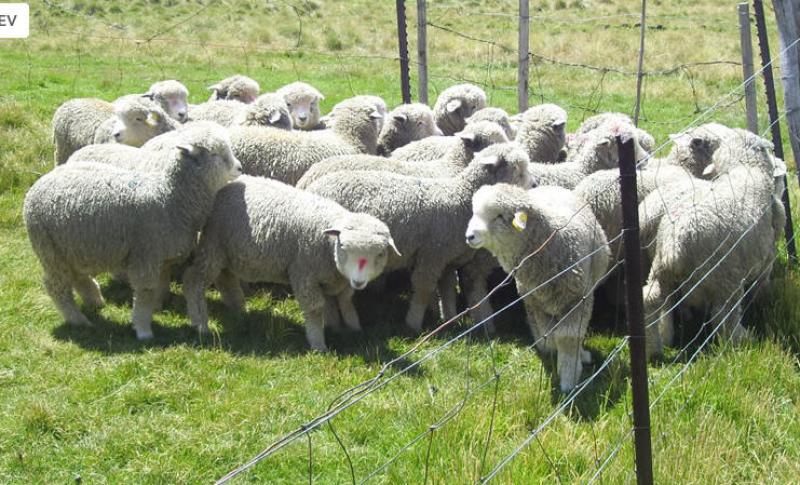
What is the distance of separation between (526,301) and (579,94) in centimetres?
967

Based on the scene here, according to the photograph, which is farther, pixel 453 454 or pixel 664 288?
pixel 664 288

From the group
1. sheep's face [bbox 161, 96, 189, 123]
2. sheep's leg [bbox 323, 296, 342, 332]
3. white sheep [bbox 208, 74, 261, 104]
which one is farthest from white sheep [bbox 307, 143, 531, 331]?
white sheep [bbox 208, 74, 261, 104]

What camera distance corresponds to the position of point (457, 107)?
8414 millimetres

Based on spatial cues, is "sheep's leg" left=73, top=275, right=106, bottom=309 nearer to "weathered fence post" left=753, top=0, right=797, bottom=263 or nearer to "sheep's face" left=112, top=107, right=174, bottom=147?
"sheep's face" left=112, top=107, right=174, bottom=147

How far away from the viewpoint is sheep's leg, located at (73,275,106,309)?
629cm

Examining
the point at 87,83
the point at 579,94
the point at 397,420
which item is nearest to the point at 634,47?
the point at 579,94

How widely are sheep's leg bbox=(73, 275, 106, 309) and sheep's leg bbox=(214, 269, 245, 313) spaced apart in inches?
34.2

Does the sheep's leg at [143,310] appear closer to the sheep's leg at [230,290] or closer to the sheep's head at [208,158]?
the sheep's leg at [230,290]

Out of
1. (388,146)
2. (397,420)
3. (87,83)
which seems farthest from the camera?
(87,83)

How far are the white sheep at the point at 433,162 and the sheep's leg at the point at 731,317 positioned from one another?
225 centimetres

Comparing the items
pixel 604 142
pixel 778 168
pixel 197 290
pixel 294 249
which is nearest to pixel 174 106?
pixel 197 290

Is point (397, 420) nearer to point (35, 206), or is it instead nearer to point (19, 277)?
point (35, 206)

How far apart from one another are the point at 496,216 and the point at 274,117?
11.0 ft

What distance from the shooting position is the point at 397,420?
464cm
